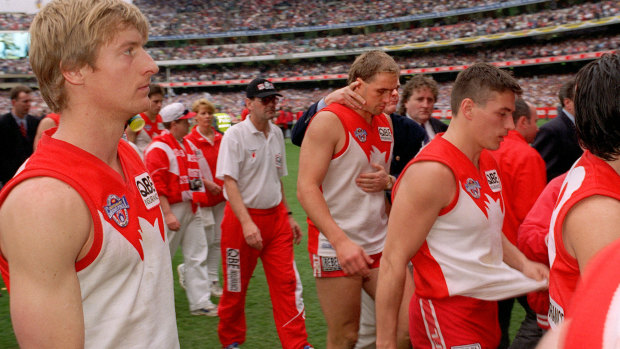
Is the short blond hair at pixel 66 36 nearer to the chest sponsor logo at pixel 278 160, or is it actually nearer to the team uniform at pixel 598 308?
the team uniform at pixel 598 308

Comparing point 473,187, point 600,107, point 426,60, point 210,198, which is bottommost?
point 426,60

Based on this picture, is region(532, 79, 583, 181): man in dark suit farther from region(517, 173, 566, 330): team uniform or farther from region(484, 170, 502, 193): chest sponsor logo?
region(484, 170, 502, 193): chest sponsor logo

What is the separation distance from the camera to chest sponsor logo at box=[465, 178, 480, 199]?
2.57 m

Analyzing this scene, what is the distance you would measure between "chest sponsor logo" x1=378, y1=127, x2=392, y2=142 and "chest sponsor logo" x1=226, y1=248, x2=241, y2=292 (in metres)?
1.99

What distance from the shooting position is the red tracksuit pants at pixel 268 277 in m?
4.63

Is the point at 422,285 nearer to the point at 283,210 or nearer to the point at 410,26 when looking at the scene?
the point at 283,210

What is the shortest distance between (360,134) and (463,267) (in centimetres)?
118

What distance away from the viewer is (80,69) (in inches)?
58.9

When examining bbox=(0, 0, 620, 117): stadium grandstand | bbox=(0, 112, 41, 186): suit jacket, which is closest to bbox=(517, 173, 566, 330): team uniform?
bbox=(0, 112, 41, 186): suit jacket

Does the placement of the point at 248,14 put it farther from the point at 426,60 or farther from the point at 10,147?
the point at 10,147

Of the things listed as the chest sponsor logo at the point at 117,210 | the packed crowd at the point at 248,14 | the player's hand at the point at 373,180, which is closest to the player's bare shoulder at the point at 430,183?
the player's hand at the point at 373,180

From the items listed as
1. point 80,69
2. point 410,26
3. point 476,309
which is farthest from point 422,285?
point 410,26

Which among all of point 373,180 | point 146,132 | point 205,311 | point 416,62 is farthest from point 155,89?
point 416,62

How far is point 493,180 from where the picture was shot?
2822mm
